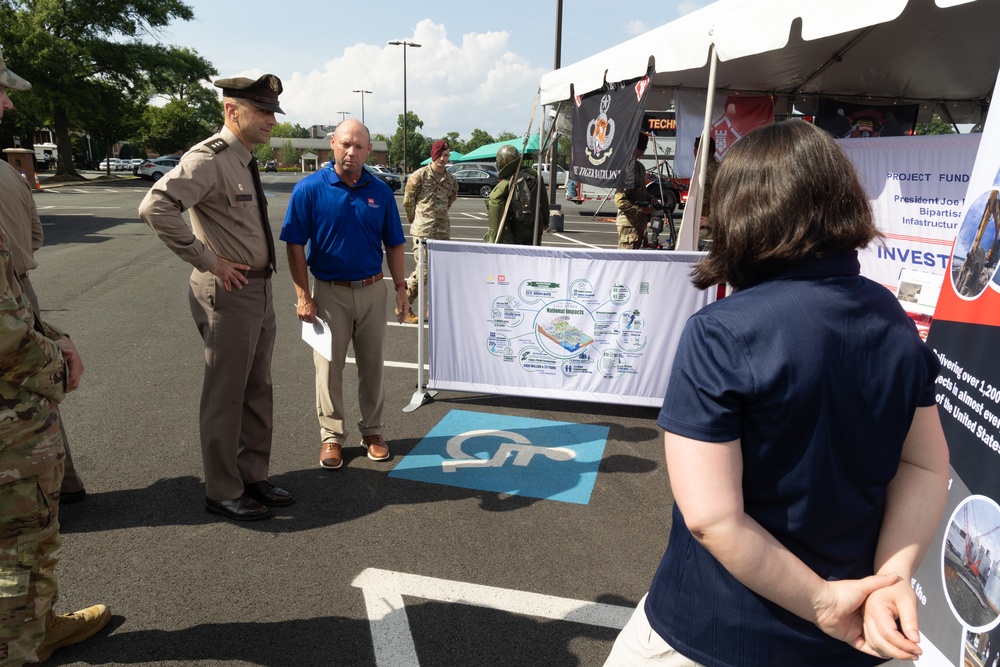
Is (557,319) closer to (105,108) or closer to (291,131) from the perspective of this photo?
(105,108)

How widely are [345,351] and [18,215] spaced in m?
1.78

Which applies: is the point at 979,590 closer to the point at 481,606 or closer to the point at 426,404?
the point at 481,606

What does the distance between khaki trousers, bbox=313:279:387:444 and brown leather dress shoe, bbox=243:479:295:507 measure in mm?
552

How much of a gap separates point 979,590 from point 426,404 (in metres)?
3.75

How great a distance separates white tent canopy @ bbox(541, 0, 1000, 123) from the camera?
154 inches

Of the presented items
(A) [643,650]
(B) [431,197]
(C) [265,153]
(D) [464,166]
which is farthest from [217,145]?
(C) [265,153]

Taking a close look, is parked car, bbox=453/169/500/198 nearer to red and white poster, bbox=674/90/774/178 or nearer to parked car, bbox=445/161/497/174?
parked car, bbox=445/161/497/174

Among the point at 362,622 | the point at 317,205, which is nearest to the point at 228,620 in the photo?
the point at 362,622

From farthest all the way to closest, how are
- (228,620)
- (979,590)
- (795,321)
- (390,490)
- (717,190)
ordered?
(390,490)
(228,620)
(979,590)
(717,190)
(795,321)

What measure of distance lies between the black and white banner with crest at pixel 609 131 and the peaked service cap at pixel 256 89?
3.01 metres

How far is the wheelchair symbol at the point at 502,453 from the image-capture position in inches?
161

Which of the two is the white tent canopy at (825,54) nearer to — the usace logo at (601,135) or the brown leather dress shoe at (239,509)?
the usace logo at (601,135)

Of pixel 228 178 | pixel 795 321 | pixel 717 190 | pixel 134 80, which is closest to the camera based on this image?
pixel 795 321

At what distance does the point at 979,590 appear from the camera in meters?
1.99
